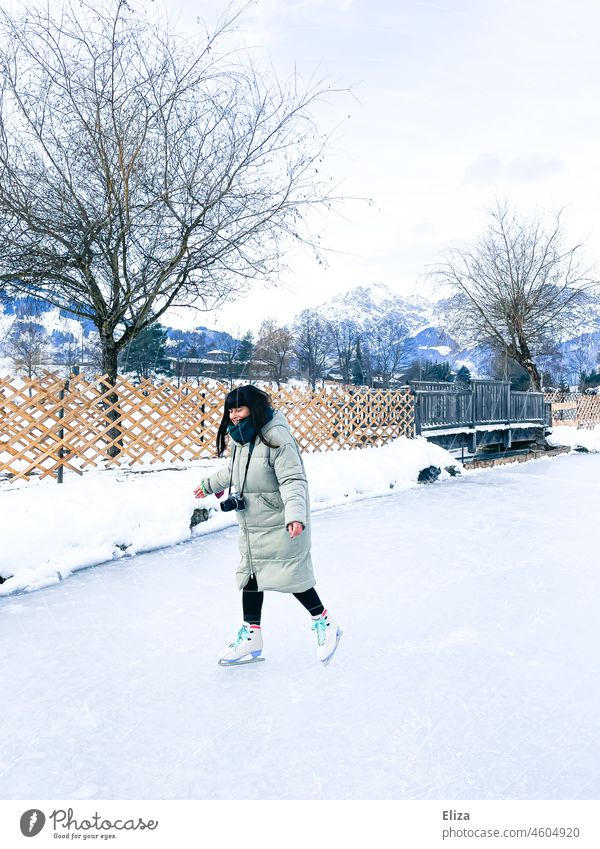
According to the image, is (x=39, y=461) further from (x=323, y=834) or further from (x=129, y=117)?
(x=323, y=834)

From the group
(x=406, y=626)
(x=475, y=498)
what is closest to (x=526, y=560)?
(x=406, y=626)

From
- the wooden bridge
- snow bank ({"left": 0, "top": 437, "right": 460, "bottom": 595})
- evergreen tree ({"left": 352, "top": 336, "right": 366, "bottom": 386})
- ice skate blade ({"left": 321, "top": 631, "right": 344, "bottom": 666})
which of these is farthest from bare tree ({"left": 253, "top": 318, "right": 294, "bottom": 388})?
ice skate blade ({"left": 321, "top": 631, "right": 344, "bottom": 666})

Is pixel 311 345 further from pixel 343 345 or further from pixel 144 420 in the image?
pixel 144 420

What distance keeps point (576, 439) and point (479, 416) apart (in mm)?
3953

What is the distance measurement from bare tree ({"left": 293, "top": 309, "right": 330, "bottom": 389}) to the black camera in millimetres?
46990

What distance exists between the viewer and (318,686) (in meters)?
2.34

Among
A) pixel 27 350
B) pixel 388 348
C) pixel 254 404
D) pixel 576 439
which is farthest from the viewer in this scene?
pixel 388 348

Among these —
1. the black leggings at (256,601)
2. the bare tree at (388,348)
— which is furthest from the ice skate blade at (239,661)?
the bare tree at (388,348)

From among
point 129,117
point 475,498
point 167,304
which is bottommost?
point 475,498

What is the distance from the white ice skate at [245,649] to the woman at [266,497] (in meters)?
0.02

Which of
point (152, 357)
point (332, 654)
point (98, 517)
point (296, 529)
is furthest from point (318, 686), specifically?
point (152, 357)

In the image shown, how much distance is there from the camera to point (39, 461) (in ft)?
21.3

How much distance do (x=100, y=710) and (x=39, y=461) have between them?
4.85 m

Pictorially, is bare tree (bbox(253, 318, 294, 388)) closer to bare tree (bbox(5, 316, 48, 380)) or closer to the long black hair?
bare tree (bbox(5, 316, 48, 380))
